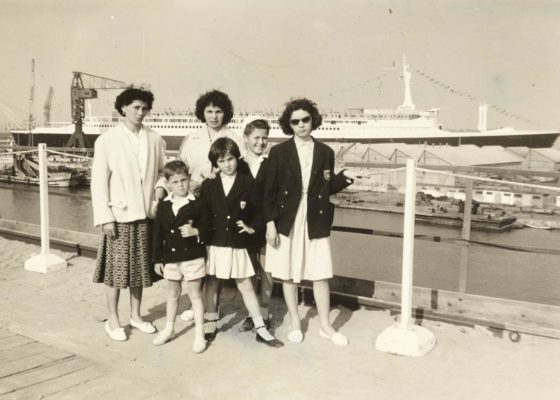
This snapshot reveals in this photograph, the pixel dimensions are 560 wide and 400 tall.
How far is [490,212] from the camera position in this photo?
20.8 meters

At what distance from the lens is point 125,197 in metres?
3.00

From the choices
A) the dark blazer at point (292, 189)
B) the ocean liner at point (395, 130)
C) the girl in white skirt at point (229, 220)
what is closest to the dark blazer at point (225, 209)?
the girl in white skirt at point (229, 220)

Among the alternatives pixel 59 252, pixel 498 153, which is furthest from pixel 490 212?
pixel 498 153

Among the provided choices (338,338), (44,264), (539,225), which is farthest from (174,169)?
(539,225)

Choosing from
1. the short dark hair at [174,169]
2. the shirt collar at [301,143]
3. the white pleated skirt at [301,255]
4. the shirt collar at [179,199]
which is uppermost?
the shirt collar at [301,143]

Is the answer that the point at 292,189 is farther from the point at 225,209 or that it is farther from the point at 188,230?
the point at 188,230

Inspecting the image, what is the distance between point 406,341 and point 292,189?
105 centimetres

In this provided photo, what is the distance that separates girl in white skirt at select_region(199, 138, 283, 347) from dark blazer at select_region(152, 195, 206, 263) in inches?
2.2

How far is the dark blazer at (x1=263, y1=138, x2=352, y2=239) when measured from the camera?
9.53 ft

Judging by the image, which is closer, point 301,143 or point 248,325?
point 301,143

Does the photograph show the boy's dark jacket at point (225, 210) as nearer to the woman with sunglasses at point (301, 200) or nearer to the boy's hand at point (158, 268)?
the woman with sunglasses at point (301, 200)

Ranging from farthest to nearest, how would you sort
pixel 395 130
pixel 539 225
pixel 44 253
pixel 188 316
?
pixel 395 130
pixel 539 225
pixel 44 253
pixel 188 316

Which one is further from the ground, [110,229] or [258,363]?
[110,229]

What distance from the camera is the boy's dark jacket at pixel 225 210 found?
2926mm
